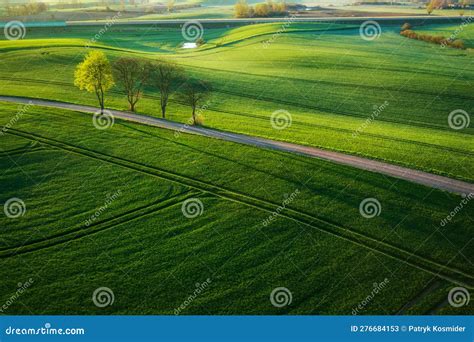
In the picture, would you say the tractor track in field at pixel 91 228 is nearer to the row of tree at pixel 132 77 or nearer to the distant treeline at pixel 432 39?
the row of tree at pixel 132 77

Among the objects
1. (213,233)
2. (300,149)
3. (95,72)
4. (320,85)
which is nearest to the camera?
(213,233)

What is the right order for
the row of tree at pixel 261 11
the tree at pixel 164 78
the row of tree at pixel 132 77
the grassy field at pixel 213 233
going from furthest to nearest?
the row of tree at pixel 261 11, the tree at pixel 164 78, the row of tree at pixel 132 77, the grassy field at pixel 213 233

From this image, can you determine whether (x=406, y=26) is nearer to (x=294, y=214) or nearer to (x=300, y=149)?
(x=300, y=149)

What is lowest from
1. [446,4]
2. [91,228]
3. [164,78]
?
[91,228]

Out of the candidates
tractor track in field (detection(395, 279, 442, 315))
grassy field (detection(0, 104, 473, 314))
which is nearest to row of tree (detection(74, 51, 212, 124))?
grassy field (detection(0, 104, 473, 314))

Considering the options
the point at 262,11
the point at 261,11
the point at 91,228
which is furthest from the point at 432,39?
the point at 91,228

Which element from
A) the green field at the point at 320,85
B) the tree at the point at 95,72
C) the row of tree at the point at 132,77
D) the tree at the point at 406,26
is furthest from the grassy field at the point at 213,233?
the tree at the point at 406,26

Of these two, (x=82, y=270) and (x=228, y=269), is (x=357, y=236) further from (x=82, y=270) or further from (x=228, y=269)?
(x=82, y=270)
